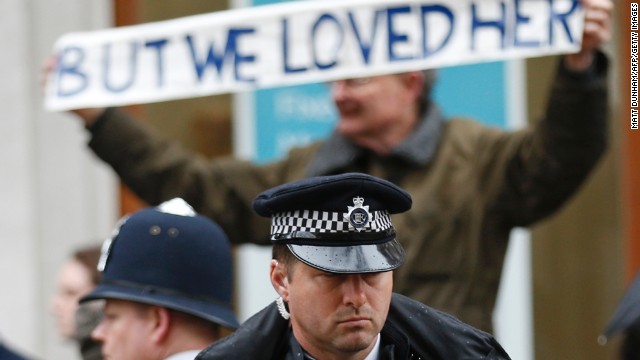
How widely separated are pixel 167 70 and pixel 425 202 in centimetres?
114

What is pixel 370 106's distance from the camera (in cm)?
568

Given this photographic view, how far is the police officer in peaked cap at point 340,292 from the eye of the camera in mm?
3398

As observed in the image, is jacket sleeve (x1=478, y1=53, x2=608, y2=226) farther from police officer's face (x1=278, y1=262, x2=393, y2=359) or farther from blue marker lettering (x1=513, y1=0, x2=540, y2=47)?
police officer's face (x1=278, y1=262, x2=393, y2=359)

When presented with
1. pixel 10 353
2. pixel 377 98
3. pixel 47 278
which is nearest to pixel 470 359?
pixel 10 353

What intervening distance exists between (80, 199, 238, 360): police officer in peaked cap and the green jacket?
4.08 ft

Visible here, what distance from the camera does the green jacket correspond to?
213 inches

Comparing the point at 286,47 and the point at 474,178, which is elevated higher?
the point at 286,47

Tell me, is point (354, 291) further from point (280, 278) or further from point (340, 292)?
point (280, 278)

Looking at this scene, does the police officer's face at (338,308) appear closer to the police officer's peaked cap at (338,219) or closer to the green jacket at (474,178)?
the police officer's peaked cap at (338,219)

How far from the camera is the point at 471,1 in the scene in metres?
5.68

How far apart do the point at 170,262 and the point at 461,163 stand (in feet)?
5.30

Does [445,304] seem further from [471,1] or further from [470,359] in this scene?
[470,359]

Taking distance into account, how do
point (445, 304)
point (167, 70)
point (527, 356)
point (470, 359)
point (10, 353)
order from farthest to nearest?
point (527, 356), point (167, 70), point (445, 304), point (10, 353), point (470, 359)

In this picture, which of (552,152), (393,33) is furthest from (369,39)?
(552,152)
